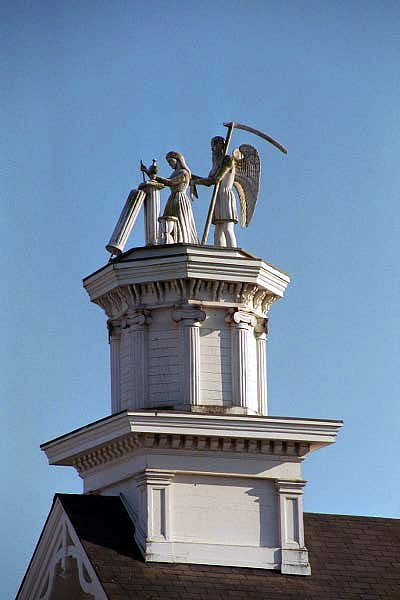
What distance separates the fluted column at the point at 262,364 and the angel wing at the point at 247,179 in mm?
2946

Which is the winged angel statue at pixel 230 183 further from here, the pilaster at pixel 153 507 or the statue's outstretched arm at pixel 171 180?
the pilaster at pixel 153 507

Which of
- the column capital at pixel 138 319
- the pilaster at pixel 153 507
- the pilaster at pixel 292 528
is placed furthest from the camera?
the column capital at pixel 138 319

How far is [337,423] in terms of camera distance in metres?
45.2

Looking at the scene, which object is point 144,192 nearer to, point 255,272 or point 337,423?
point 255,272

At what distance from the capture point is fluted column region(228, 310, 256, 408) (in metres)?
45.5

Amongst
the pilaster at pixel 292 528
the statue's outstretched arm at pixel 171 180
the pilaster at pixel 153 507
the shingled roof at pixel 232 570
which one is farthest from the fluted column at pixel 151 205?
the pilaster at pixel 292 528

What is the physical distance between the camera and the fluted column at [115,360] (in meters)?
46.7

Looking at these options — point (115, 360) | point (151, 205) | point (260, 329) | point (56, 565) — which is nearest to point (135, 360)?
point (115, 360)

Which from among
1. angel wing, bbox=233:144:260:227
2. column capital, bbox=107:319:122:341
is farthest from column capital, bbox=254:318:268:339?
column capital, bbox=107:319:122:341

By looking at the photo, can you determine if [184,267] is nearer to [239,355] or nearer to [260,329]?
[239,355]

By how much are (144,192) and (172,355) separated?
4.40 m

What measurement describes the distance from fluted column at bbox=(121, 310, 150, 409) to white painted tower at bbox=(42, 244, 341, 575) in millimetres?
23

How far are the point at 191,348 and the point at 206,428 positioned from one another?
2138 millimetres

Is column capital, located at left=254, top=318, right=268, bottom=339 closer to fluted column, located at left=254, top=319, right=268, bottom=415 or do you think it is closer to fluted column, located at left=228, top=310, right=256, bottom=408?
fluted column, located at left=254, top=319, right=268, bottom=415
